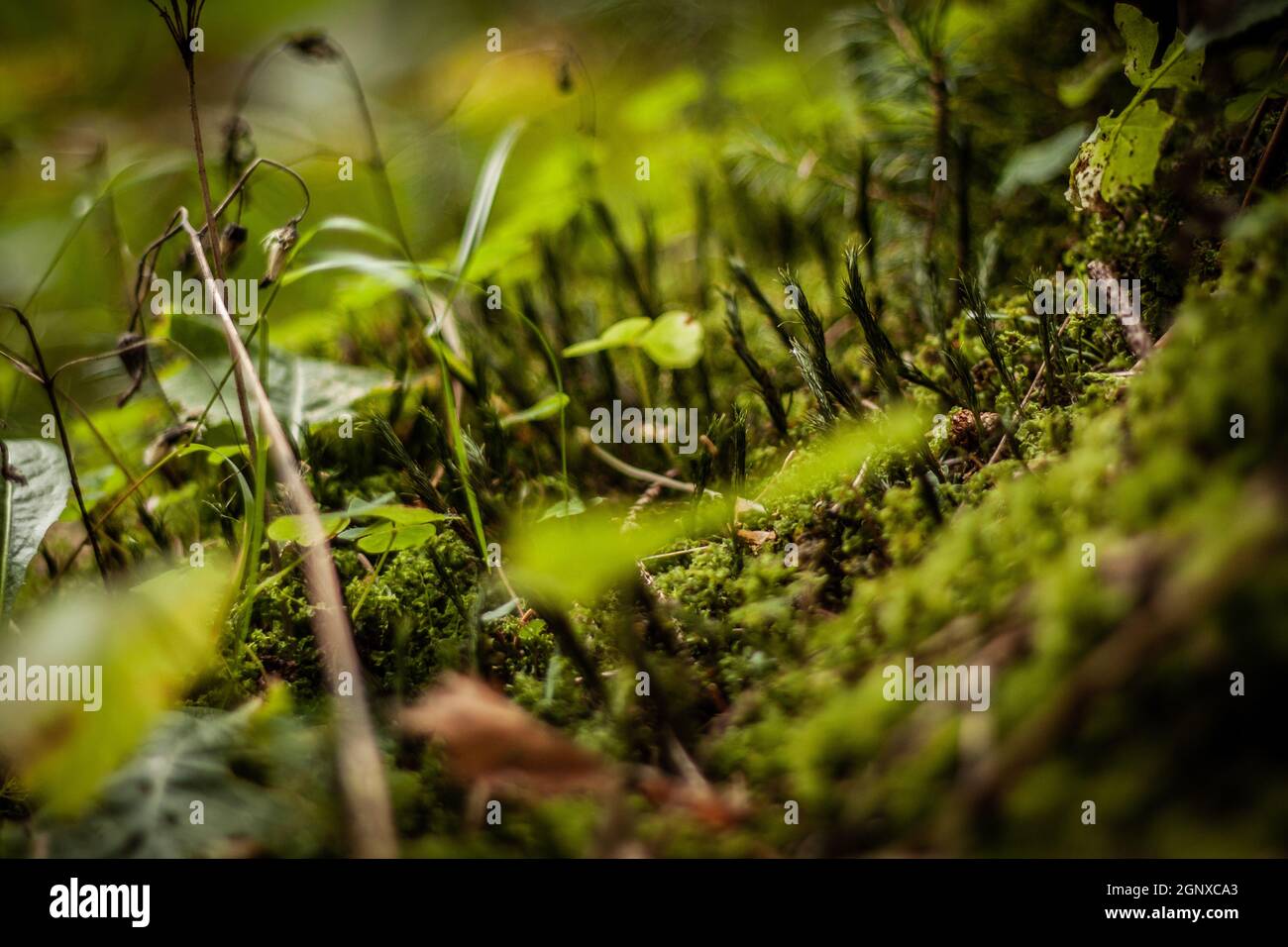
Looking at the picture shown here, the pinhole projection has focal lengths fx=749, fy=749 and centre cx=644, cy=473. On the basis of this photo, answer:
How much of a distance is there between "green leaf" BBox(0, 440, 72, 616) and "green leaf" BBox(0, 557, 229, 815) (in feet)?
1.45

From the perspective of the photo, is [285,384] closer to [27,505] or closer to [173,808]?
[27,505]

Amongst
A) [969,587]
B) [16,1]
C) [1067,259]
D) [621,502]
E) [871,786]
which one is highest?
[16,1]

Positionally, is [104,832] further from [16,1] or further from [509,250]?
[16,1]

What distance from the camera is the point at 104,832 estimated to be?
2.25ft

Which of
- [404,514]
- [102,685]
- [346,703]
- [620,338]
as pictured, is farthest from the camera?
[620,338]

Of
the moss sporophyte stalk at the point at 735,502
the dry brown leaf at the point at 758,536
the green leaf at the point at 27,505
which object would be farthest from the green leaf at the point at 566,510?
the green leaf at the point at 27,505

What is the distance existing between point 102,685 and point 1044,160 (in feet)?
4.80

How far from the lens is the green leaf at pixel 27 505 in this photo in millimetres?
1075

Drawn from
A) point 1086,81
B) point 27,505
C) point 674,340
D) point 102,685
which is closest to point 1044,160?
point 1086,81

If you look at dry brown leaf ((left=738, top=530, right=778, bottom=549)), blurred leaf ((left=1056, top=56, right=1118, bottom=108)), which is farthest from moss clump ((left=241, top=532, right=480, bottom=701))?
blurred leaf ((left=1056, top=56, right=1118, bottom=108))

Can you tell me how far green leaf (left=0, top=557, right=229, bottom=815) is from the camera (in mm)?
604

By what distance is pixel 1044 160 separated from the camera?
4.10 feet
